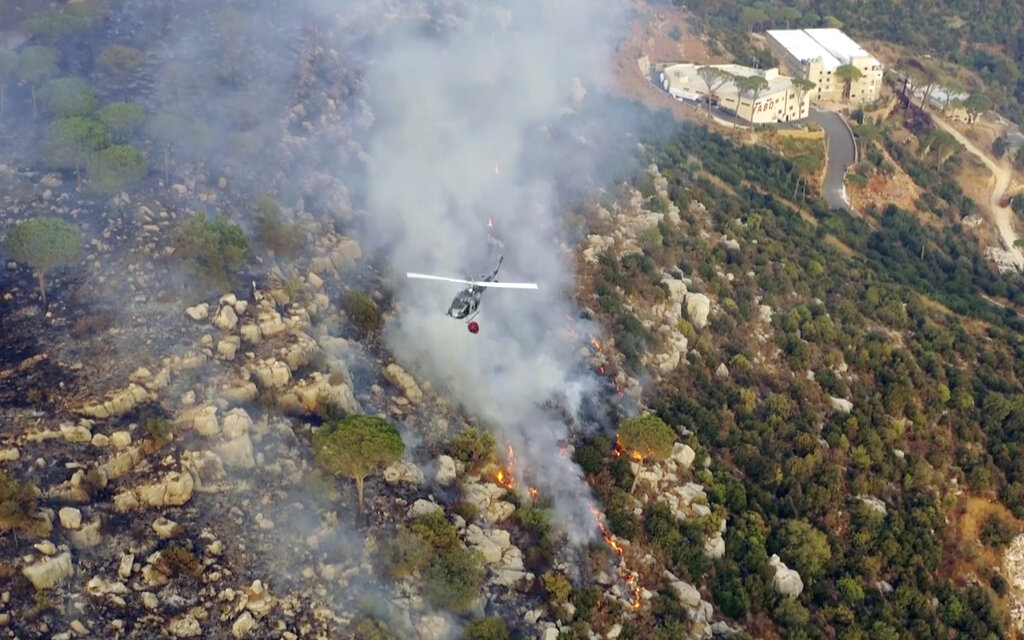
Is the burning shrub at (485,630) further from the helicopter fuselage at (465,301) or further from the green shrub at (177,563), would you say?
the helicopter fuselage at (465,301)

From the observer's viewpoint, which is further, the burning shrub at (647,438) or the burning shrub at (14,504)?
the burning shrub at (647,438)

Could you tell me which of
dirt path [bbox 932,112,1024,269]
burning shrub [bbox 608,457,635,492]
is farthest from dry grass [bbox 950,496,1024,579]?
dirt path [bbox 932,112,1024,269]

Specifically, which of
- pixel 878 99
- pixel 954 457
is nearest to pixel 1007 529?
pixel 954 457

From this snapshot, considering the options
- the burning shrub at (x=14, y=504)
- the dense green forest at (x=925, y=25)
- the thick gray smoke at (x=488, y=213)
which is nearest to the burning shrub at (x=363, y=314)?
the thick gray smoke at (x=488, y=213)

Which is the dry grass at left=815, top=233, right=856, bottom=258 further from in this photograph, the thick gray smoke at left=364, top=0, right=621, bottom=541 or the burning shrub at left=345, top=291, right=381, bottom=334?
the burning shrub at left=345, top=291, right=381, bottom=334

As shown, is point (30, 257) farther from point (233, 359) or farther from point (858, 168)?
point (858, 168)

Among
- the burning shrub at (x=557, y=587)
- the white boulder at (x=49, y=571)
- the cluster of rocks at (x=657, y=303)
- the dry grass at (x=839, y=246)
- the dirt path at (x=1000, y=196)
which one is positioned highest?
the white boulder at (x=49, y=571)

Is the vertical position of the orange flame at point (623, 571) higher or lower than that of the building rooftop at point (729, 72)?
higher
